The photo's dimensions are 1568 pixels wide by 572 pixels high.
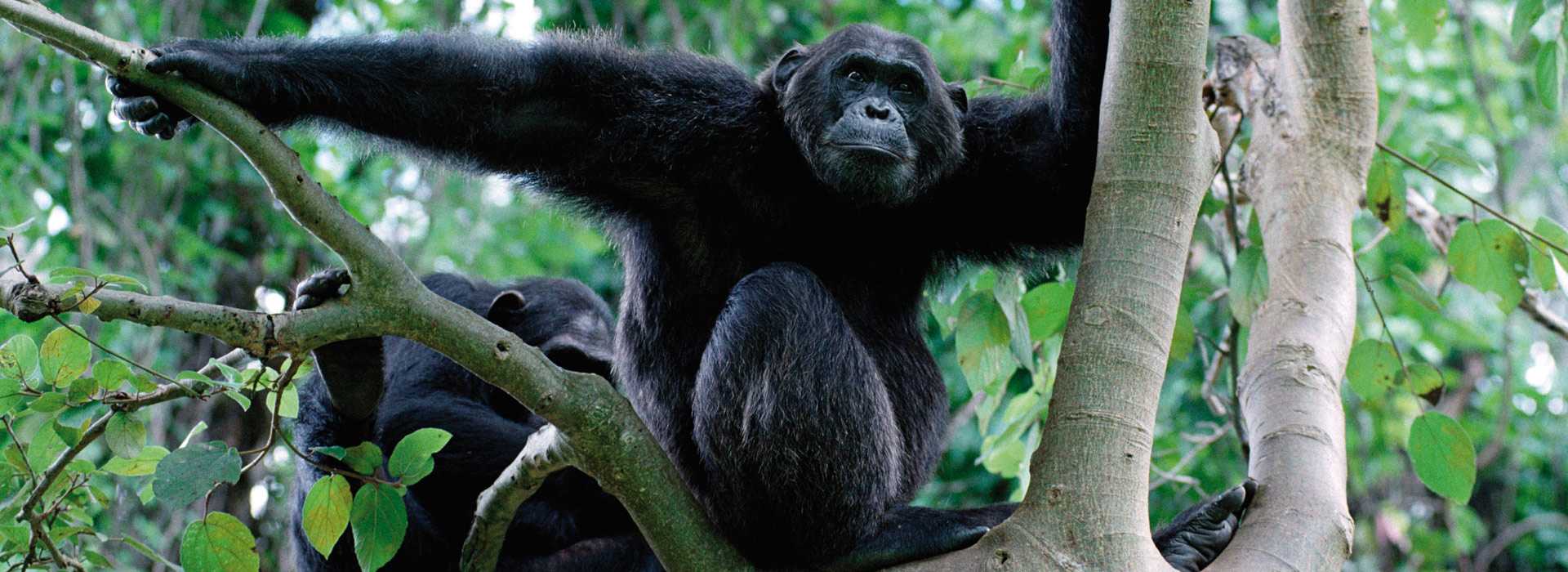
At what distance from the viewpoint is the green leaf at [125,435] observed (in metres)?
3.69

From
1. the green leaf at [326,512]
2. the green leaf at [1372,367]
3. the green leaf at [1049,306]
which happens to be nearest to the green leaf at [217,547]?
the green leaf at [326,512]

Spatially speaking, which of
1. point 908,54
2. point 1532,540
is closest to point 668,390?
point 908,54

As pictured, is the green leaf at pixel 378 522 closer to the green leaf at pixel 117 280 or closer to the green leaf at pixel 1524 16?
the green leaf at pixel 117 280

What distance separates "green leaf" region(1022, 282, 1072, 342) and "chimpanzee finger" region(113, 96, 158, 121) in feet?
10.4

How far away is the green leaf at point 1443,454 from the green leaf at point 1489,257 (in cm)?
62

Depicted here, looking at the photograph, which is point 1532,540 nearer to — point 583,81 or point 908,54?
point 908,54

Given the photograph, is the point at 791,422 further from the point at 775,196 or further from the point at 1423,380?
the point at 1423,380

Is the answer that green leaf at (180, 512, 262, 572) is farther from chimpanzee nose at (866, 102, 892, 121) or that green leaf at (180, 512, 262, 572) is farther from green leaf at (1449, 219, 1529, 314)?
green leaf at (1449, 219, 1529, 314)

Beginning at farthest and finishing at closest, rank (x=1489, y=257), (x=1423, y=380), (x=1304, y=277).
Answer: (x=1423, y=380), (x=1489, y=257), (x=1304, y=277)

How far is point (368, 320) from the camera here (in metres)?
3.57

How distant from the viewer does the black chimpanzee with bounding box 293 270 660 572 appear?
232 inches

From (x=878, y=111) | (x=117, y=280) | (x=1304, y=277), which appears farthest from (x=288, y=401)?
Result: (x=1304, y=277)

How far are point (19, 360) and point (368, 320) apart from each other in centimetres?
94

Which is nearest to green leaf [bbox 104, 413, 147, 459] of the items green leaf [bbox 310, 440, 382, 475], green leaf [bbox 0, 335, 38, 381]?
green leaf [bbox 0, 335, 38, 381]
